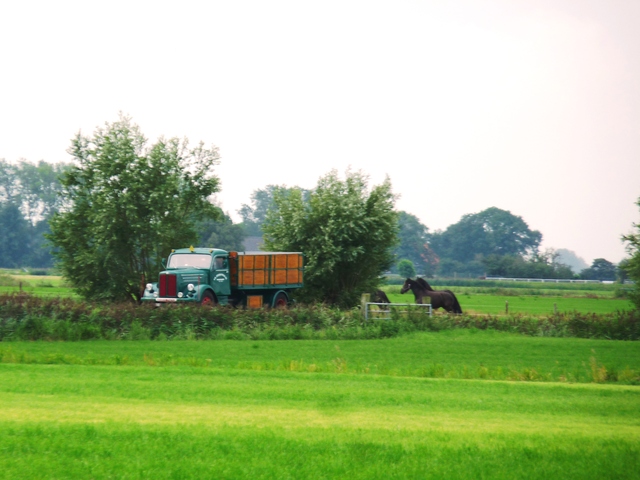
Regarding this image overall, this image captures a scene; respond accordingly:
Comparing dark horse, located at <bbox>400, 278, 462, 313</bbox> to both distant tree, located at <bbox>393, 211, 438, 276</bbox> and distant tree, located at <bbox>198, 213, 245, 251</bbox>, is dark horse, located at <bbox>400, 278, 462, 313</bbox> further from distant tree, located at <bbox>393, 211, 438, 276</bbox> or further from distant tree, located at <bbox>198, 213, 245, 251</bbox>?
distant tree, located at <bbox>393, 211, 438, 276</bbox>

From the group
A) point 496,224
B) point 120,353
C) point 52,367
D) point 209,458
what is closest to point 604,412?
point 209,458

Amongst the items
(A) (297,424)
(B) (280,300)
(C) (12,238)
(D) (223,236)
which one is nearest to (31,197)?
(C) (12,238)

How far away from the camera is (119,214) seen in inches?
1447

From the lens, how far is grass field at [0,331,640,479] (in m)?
9.34

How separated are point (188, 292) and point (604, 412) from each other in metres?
21.5

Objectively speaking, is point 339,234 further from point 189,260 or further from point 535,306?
point 535,306

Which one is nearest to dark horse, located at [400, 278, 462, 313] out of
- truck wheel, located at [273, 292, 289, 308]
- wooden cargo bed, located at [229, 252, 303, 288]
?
wooden cargo bed, located at [229, 252, 303, 288]

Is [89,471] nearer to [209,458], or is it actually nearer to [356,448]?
[209,458]

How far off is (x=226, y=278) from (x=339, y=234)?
324 inches

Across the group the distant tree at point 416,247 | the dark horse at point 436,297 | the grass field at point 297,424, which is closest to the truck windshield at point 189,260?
the dark horse at point 436,297

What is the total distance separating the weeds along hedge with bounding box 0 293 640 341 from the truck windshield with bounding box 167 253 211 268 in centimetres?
360

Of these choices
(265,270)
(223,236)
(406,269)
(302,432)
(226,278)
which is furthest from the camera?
(406,269)

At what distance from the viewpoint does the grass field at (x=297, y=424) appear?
9.34 meters

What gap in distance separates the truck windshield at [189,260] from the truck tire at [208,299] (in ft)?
4.19
